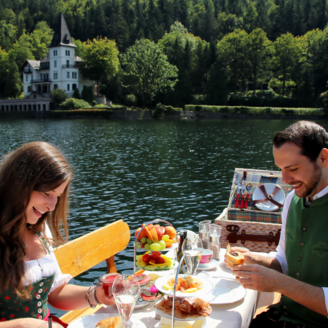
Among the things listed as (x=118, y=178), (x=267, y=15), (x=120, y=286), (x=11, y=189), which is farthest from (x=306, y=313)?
(x=267, y=15)

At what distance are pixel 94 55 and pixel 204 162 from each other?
192 feet

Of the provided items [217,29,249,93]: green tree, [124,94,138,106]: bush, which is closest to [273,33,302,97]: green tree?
[217,29,249,93]: green tree

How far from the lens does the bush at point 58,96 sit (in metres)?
71.2

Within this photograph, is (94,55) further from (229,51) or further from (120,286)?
(120,286)

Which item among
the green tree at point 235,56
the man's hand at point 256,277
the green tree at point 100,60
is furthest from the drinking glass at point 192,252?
the green tree at point 235,56

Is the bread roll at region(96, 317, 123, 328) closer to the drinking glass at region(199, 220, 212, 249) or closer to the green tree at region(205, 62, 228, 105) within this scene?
the drinking glass at region(199, 220, 212, 249)

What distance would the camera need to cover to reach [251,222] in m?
5.10

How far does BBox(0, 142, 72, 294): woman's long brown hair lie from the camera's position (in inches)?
73.9

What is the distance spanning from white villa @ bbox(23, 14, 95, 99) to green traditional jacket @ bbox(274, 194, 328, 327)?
253 ft

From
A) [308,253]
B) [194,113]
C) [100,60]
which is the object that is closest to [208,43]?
[194,113]

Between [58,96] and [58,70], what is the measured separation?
325 inches

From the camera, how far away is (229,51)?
76688 millimetres

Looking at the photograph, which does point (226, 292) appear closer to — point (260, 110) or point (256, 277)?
point (256, 277)

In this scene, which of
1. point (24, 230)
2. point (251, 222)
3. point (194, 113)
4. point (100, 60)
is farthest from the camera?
point (100, 60)
